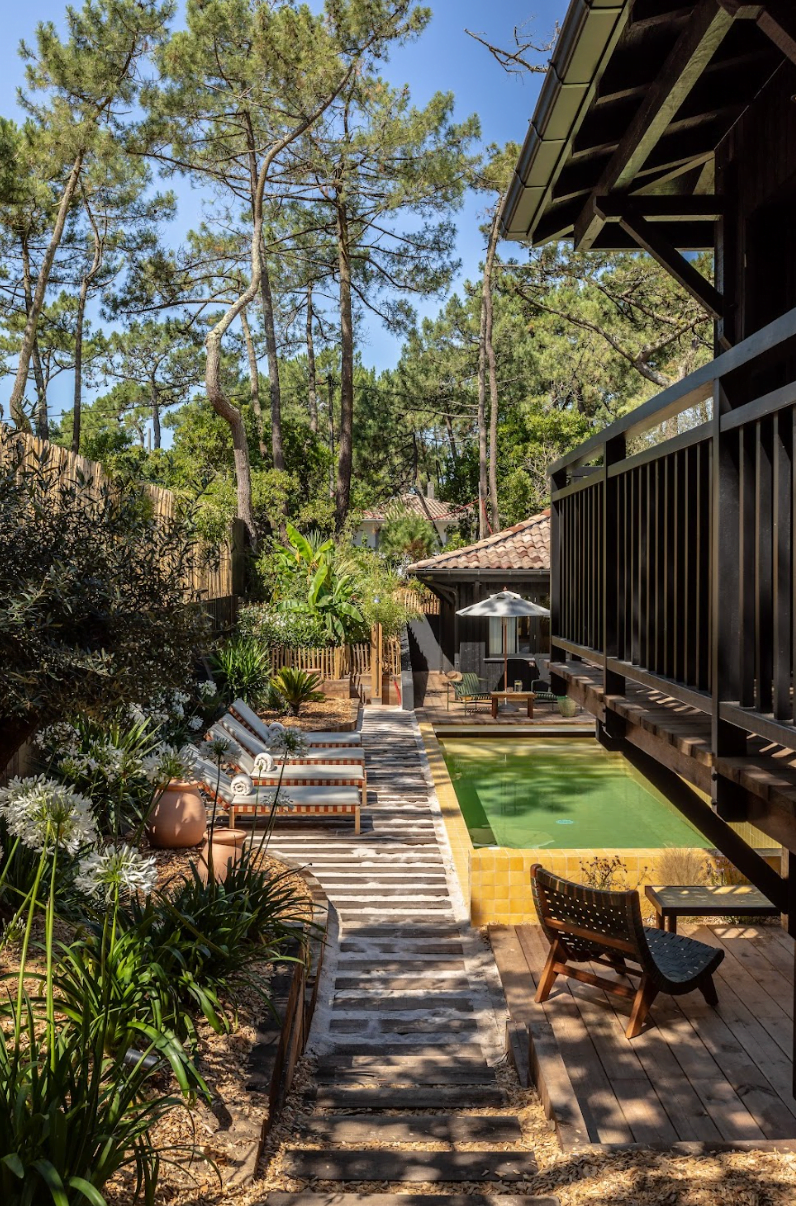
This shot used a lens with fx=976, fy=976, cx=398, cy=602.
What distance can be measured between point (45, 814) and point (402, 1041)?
2.80 metres

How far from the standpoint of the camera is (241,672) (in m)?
15.9

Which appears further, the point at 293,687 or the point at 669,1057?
the point at 293,687

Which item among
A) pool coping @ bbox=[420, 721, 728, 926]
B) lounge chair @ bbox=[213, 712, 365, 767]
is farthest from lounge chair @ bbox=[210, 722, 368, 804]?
pool coping @ bbox=[420, 721, 728, 926]

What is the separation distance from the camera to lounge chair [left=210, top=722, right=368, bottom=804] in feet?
35.1

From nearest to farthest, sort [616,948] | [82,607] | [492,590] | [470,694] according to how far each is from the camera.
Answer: [82,607] < [616,948] < [470,694] < [492,590]

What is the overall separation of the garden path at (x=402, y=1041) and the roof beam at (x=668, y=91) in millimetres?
4599

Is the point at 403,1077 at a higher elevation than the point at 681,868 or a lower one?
lower

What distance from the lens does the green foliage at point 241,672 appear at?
51.2 feet

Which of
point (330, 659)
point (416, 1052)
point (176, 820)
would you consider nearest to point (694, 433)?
point (416, 1052)

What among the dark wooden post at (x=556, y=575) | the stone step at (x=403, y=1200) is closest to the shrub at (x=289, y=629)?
the dark wooden post at (x=556, y=575)

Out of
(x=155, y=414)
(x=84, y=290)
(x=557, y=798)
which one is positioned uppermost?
(x=84, y=290)

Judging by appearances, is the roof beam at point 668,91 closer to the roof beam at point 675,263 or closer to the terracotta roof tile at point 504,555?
the roof beam at point 675,263

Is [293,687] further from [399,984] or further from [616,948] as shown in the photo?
[616,948]

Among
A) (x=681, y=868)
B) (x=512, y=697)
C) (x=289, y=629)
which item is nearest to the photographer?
(x=681, y=868)
